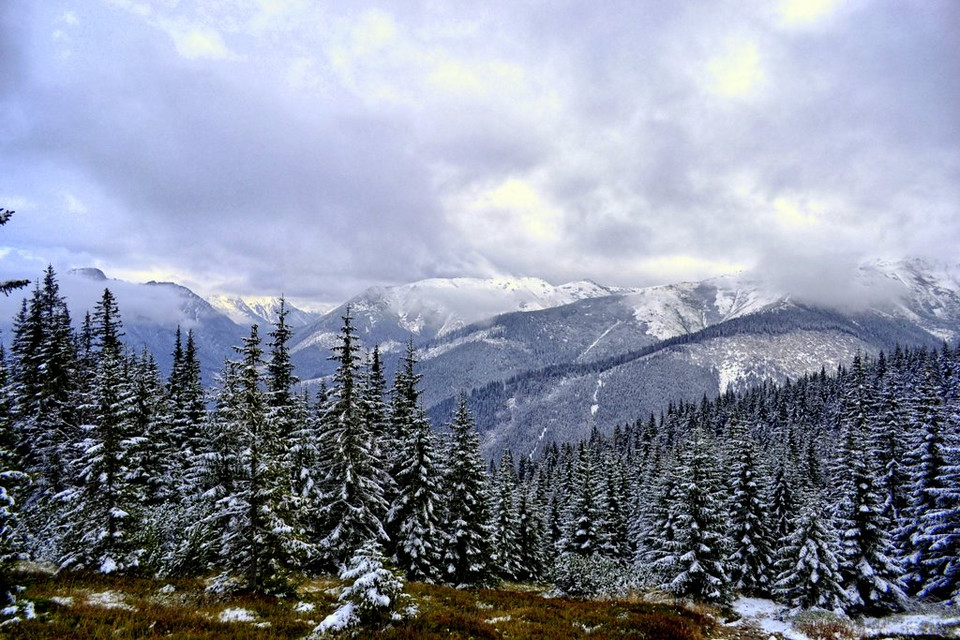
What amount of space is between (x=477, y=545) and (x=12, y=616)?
921 inches

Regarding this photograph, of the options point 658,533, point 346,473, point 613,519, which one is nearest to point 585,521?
point 613,519

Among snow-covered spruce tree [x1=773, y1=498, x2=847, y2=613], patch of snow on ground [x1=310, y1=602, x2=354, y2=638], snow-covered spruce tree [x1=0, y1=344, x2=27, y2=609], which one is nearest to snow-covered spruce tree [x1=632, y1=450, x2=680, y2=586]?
snow-covered spruce tree [x1=773, y1=498, x2=847, y2=613]

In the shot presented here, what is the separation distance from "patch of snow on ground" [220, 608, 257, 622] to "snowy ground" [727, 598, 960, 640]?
1896 cm

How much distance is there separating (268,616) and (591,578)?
24.9m

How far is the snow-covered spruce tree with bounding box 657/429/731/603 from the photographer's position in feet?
89.6

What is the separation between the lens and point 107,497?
2056 centimetres

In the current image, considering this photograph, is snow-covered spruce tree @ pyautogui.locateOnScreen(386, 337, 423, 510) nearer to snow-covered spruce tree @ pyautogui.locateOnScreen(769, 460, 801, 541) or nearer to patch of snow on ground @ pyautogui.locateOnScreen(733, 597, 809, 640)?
patch of snow on ground @ pyautogui.locateOnScreen(733, 597, 809, 640)

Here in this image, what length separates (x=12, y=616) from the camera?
38.6 feet

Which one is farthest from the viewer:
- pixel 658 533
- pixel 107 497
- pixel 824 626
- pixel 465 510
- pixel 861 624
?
pixel 658 533

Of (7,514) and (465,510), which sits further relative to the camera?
(465,510)

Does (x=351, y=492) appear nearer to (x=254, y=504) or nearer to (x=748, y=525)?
(x=254, y=504)

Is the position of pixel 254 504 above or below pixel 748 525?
above

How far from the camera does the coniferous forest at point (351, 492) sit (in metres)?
19.6

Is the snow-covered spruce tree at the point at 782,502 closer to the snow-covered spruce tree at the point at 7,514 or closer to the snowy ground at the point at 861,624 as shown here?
the snowy ground at the point at 861,624
